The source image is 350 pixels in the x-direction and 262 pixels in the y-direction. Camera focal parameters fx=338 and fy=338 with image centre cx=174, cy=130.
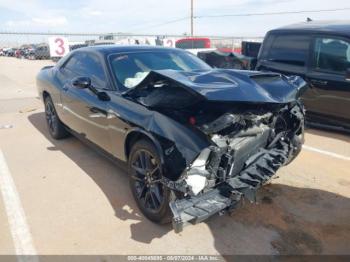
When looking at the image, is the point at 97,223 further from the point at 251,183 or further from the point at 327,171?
the point at 327,171

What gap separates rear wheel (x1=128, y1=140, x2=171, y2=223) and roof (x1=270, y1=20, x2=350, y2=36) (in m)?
4.17

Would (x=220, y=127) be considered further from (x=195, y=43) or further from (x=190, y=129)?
(x=195, y=43)

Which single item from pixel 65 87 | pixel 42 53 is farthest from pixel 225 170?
pixel 42 53

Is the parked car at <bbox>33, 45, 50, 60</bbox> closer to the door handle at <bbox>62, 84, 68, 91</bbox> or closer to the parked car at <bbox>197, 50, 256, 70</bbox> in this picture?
the parked car at <bbox>197, 50, 256, 70</bbox>

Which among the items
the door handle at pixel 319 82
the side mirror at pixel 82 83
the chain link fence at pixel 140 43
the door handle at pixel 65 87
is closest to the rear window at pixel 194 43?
the chain link fence at pixel 140 43

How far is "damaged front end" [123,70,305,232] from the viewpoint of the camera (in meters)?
2.72

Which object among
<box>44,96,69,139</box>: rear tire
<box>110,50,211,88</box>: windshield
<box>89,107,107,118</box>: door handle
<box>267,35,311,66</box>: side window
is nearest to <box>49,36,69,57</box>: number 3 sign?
<box>44,96,69,139</box>: rear tire

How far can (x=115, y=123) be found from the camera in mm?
3604

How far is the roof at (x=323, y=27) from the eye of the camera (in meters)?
5.56

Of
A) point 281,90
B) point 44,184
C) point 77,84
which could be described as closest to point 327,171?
point 281,90

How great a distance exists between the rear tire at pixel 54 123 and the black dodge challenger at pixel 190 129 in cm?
170

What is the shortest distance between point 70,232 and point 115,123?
117 centimetres

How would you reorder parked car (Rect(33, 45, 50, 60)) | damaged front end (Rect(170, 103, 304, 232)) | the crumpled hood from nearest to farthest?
damaged front end (Rect(170, 103, 304, 232)) < the crumpled hood < parked car (Rect(33, 45, 50, 60))

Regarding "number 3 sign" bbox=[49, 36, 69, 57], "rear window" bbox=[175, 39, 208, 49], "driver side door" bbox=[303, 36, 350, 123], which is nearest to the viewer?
"driver side door" bbox=[303, 36, 350, 123]
